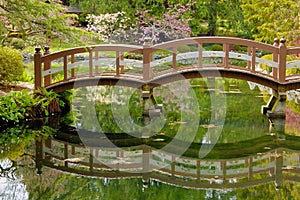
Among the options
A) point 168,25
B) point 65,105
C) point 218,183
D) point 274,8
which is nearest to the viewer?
point 218,183

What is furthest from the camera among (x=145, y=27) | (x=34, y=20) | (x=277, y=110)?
(x=145, y=27)

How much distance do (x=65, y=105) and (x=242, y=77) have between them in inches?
149

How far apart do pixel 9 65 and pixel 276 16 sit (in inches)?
389

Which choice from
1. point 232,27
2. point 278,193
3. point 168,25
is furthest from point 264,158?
point 232,27

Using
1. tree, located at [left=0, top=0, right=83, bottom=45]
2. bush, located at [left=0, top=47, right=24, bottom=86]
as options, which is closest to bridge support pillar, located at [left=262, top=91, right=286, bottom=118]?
tree, located at [left=0, top=0, right=83, bottom=45]

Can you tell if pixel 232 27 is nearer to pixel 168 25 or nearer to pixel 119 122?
pixel 168 25

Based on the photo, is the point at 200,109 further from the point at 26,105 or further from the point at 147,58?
the point at 26,105

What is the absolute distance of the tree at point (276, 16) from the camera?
1732 cm

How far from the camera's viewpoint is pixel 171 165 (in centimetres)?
903

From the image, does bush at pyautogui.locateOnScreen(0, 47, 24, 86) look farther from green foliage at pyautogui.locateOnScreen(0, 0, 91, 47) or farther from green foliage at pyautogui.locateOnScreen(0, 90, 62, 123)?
green foliage at pyautogui.locateOnScreen(0, 90, 62, 123)

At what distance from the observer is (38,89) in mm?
12266

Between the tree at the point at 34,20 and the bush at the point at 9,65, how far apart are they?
0.61 m

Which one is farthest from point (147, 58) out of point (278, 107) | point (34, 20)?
point (278, 107)

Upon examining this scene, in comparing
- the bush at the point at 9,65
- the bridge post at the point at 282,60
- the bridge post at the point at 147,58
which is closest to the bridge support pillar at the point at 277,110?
the bridge post at the point at 282,60
